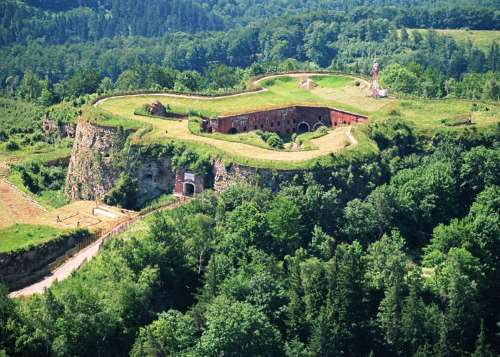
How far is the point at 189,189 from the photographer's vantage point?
67.9m

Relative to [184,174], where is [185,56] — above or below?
below

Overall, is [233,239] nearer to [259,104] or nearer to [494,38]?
[259,104]

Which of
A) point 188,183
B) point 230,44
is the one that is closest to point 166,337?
point 188,183

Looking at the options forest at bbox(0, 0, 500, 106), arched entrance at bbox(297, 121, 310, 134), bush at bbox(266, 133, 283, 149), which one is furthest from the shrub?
forest at bbox(0, 0, 500, 106)

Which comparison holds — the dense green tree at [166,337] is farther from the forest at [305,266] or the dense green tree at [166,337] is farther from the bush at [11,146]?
the bush at [11,146]

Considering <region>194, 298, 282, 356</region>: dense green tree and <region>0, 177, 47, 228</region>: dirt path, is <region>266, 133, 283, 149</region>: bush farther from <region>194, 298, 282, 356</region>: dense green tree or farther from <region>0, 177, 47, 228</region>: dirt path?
<region>194, 298, 282, 356</region>: dense green tree

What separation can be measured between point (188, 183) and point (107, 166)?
24.7 ft

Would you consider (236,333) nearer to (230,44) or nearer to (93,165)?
(93,165)

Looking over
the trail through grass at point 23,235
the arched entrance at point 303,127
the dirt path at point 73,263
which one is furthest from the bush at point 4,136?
the dirt path at point 73,263

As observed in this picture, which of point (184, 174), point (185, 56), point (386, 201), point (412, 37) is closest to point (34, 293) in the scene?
point (184, 174)

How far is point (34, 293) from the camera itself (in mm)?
52812

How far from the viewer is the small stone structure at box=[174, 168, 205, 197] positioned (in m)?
66.9

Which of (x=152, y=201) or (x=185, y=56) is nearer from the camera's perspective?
(x=152, y=201)

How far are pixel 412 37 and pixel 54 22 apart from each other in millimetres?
72239
